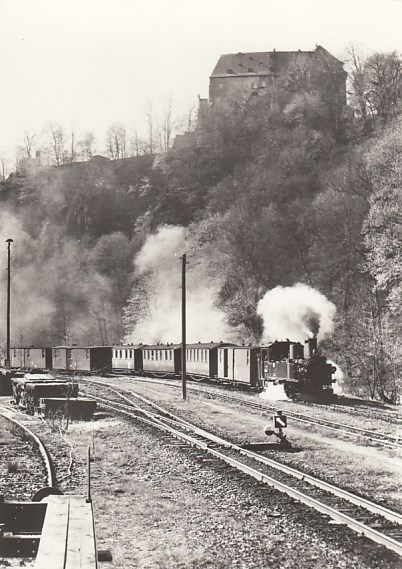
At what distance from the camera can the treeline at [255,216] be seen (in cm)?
3509

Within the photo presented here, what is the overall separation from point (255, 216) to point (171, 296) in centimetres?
1004

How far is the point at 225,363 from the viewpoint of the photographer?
35094 millimetres

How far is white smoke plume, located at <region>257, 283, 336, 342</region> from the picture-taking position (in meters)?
28.3

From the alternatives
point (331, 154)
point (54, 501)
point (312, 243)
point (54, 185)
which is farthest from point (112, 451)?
point (54, 185)

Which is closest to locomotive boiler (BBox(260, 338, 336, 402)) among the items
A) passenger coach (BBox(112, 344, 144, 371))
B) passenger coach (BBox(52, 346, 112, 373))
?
Result: passenger coach (BBox(112, 344, 144, 371))

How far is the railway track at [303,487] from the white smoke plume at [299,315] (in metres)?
9.98

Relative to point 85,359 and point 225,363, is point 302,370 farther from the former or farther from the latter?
point 85,359

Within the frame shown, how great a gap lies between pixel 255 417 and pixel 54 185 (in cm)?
7350

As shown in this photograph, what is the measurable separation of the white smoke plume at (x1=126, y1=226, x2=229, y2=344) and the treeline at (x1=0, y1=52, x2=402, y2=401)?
3.60 feet

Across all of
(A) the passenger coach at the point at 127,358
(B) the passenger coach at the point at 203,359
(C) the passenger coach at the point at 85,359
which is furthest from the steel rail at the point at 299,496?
(C) the passenger coach at the point at 85,359

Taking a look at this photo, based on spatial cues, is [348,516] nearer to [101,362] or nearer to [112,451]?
[112,451]

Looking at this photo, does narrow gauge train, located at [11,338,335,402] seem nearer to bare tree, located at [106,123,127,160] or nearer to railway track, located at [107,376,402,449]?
railway track, located at [107,376,402,449]

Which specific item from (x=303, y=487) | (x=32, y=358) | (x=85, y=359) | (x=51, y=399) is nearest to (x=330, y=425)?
(x=51, y=399)

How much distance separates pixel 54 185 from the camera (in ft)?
296
